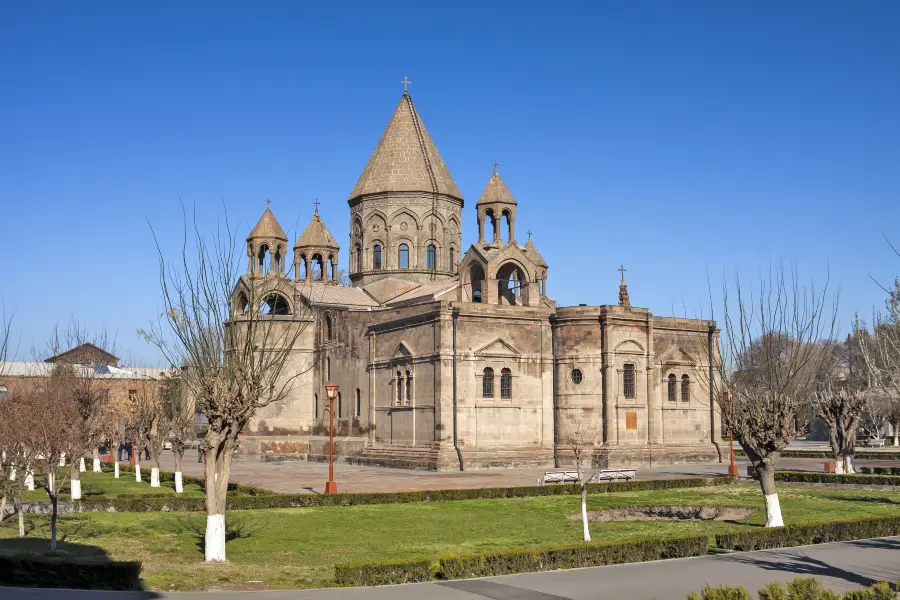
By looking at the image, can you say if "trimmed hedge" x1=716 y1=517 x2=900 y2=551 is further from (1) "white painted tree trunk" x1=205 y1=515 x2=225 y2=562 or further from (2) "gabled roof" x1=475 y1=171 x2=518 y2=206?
(2) "gabled roof" x1=475 y1=171 x2=518 y2=206

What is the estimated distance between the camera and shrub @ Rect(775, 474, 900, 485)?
31594mm

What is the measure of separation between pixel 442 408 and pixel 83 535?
69.2 feet

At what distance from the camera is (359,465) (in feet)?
148

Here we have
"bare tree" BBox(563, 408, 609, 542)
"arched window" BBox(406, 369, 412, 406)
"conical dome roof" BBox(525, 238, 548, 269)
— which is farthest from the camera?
"conical dome roof" BBox(525, 238, 548, 269)

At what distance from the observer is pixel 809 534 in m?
18.6

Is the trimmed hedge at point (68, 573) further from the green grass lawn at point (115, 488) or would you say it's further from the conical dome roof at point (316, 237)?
the conical dome roof at point (316, 237)

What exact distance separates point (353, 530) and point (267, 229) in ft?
115

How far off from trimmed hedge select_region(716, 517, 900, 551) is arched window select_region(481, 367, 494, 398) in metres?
23.3

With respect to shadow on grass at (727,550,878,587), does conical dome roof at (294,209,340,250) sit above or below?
above

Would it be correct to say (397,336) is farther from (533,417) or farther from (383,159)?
(383,159)

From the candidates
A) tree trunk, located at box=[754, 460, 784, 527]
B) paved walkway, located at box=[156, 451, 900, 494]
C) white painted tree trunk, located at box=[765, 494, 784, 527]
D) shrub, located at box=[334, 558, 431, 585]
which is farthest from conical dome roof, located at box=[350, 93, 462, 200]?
shrub, located at box=[334, 558, 431, 585]

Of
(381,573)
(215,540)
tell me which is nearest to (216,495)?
(215,540)

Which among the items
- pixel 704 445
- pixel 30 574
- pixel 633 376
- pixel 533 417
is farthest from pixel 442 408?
pixel 30 574

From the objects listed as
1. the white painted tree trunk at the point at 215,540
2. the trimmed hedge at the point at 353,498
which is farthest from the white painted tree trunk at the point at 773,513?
the white painted tree trunk at the point at 215,540
